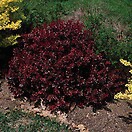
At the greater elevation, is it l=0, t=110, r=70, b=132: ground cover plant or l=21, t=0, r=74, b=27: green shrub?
l=21, t=0, r=74, b=27: green shrub

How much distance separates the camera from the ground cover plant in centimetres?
661

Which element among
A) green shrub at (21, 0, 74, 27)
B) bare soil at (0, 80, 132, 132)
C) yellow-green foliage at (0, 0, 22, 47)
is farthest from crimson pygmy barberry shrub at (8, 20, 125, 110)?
green shrub at (21, 0, 74, 27)

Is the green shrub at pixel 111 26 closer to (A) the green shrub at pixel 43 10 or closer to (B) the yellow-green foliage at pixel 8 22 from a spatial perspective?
(A) the green shrub at pixel 43 10

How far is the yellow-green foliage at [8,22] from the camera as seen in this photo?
23.5 ft

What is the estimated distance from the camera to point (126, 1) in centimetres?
902

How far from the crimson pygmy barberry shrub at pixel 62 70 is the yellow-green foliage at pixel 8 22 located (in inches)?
12.8

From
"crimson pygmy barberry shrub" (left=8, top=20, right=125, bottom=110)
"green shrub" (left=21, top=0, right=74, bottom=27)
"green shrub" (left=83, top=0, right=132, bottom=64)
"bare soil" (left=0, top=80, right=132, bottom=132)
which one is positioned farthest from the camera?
"green shrub" (left=21, top=0, right=74, bottom=27)

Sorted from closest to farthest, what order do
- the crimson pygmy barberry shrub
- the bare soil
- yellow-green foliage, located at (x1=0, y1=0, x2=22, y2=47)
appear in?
the bare soil, the crimson pygmy barberry shrub, yellow-green foliage, located at (x1=0, y1=0, x2=22, y2=47)

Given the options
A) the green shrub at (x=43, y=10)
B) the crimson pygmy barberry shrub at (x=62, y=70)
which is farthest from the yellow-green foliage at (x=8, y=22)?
the green shrub at (x=43, y=10)

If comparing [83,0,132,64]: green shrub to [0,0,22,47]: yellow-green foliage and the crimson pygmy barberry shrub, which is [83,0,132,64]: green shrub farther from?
[0,0,22,47]: yellow-green foliage

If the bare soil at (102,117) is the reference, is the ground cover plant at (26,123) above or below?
above

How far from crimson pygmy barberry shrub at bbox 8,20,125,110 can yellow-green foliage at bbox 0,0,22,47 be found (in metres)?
0.33

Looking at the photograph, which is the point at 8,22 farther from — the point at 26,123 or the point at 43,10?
the point at 26,123

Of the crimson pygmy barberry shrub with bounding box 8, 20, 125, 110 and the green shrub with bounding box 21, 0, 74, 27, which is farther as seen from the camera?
the green shrub with bounding box 21, 0, 74, 27
